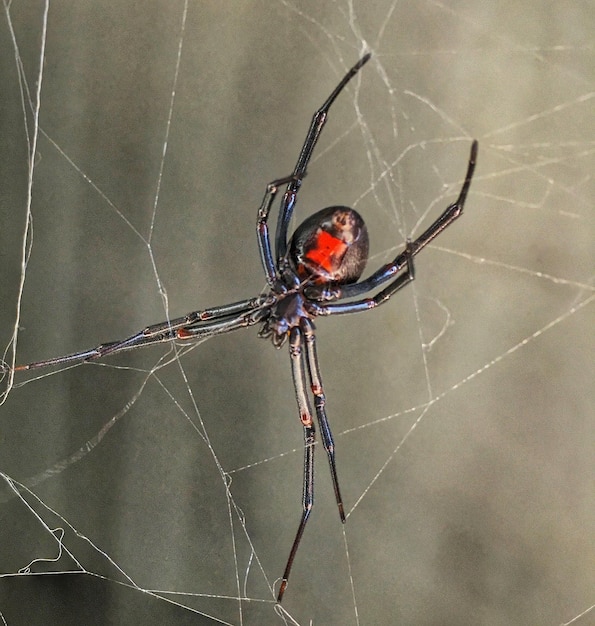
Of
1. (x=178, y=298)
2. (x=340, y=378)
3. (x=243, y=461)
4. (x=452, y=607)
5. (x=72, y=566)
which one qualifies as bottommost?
(x=452, y=607)

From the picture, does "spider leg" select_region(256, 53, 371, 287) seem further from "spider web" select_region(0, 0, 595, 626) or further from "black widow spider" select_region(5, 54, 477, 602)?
"spider web" select_region(0, 0, 595, 626)

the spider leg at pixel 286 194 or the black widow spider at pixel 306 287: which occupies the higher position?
the spider leg at pixel 286 194

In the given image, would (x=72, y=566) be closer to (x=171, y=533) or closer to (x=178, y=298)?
(x=171, y=533)

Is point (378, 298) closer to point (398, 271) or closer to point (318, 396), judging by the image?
point (398, 271)

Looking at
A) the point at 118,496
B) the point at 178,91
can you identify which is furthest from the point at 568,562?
the point at 178,91

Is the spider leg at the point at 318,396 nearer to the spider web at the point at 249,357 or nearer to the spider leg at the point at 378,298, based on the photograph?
the spider leg at the point at 378,298

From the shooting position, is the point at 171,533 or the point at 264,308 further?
the point at 171,533

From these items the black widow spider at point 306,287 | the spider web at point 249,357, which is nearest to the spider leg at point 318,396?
the black widow spider at point 306,287

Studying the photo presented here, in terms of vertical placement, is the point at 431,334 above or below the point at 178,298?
below
